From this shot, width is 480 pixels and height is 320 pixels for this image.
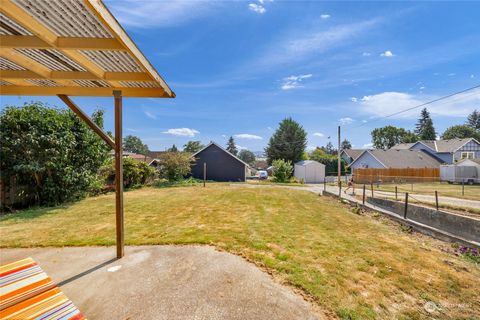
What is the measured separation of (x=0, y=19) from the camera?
7.30 feet

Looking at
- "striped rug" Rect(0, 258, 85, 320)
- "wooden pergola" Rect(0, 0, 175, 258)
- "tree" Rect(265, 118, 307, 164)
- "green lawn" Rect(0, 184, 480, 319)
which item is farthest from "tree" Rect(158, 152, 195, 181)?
"tree" Rect(265, 118, 307, 164)

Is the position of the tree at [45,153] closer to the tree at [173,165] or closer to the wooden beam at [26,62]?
the wooden beam at [26,62]

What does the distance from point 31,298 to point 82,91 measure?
10.9 ft

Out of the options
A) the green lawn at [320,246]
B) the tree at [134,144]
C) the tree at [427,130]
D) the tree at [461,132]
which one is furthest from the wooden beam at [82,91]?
the tree at [134,144]

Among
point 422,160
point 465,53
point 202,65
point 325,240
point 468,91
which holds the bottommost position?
point 325,240

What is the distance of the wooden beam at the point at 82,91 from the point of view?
155 inches

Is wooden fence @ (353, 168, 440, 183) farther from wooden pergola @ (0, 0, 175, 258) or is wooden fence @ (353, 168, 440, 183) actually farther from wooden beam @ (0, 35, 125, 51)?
wooden beam @ (0, 35, 125, 51)

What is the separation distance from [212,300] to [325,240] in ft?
10.9

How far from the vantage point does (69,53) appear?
267cm

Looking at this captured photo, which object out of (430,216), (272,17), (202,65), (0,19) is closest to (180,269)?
(0,19)

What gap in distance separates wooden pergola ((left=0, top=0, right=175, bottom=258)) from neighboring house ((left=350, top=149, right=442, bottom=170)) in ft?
96.8

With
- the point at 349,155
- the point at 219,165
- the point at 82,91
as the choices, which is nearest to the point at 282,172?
the point at 219,165

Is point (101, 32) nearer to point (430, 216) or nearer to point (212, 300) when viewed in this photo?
point (212, 300)

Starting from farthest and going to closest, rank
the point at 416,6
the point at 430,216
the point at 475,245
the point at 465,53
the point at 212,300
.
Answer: the point at 465,53 < the point at 416,6 < the point at 430,216 < the point at 475,245 < the point at 212,300
